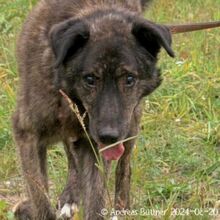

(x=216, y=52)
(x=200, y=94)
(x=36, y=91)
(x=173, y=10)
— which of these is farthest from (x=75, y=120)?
(x=173, y=10)

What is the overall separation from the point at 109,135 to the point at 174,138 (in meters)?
2.00

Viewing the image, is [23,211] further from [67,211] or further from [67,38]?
[67,38]

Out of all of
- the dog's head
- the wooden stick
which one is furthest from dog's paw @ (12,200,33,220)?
the wooden stick

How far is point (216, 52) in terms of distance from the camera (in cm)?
813

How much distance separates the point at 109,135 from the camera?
16.0 feet

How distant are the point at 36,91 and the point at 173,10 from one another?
13.9 ft

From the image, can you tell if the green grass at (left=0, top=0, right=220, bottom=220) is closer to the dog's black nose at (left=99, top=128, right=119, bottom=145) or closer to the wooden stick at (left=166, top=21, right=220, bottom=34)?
the dog's black nose at (left=99, top=128, right=119, bottom=145)

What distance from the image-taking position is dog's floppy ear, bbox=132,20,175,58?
512 centimetres

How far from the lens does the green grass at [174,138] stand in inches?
233

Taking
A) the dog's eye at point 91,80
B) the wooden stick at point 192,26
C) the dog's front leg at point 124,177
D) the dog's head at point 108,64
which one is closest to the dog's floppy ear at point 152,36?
the dog's head at point 108,64

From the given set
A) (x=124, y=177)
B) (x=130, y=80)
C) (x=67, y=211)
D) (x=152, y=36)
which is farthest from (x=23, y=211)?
(x=152, y=36)

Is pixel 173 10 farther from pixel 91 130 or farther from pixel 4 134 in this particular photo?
pixel 91 130

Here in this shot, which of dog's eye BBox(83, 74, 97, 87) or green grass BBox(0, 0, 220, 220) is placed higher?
dog's eye BBox(83, 74, 97, 87)

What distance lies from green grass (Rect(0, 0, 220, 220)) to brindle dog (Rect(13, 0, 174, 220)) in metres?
0.30
